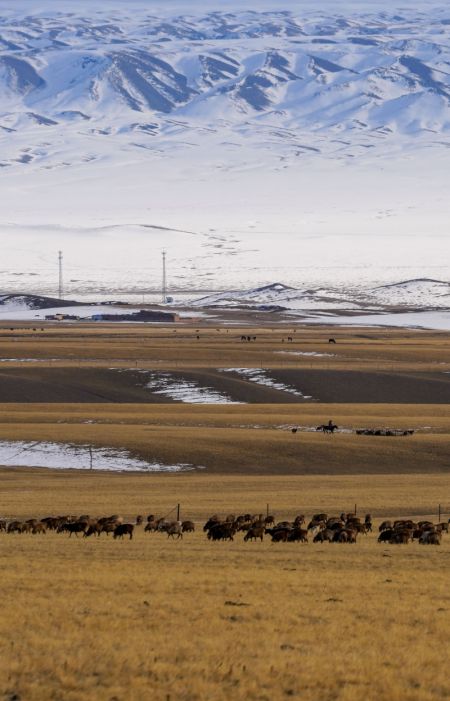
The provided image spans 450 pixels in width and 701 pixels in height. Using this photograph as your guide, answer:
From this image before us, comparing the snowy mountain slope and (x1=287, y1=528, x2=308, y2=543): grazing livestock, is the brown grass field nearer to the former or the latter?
(x1=287, y1=528, x2=308, y2=543): grazing livestock

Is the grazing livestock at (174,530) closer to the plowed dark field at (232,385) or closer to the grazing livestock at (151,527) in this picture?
the grazing livestock at (151,527)

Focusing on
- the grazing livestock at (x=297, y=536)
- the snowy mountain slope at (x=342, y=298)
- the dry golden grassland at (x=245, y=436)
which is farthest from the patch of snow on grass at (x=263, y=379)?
the snowy mountain slope at (x=342, y=298)

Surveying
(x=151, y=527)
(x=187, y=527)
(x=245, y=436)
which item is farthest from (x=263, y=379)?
(x=187, y=527)

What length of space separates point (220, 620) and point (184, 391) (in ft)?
140

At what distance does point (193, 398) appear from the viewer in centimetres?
5556

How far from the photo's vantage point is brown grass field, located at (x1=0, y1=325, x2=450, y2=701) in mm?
11852

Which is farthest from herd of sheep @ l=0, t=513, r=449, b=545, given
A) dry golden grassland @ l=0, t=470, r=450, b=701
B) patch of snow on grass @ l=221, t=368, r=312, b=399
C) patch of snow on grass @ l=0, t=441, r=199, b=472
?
patch of snow on grass @ l=221, t=368, r=312, b=399

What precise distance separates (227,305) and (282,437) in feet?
405

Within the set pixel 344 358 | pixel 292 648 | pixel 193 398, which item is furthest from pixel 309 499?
pixel 344 358

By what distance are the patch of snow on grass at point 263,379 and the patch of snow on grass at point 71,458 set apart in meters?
18.5

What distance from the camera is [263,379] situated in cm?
6069

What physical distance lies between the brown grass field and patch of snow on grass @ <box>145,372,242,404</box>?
912cm

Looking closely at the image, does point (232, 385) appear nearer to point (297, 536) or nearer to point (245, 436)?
point (245, 436)

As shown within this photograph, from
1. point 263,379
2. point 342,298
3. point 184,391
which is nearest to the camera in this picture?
point 184,391
